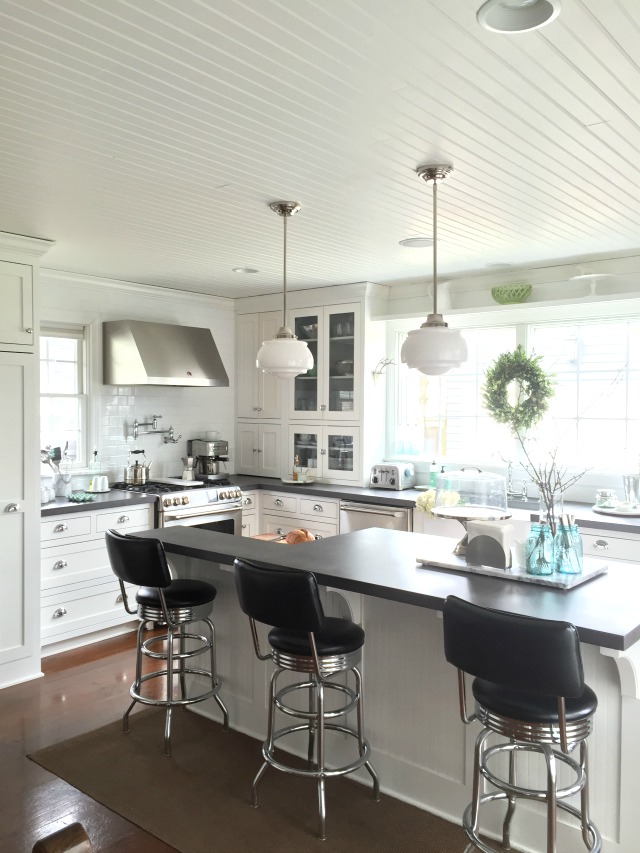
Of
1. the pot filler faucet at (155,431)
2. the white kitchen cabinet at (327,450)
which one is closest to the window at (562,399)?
the white kitchen cabinet at (327,450)

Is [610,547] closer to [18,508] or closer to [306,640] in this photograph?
[306,640]

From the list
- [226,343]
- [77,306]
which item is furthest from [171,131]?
[226,343]

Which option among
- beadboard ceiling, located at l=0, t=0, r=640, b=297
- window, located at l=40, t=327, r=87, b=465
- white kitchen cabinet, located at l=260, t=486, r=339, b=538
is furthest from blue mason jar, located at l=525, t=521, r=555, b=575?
window, located at l=40, t=327, r=87, b=465

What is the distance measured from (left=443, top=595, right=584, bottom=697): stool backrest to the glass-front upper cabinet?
383 centimetres

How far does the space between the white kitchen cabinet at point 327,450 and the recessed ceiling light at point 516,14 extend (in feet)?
13.6

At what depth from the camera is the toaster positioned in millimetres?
5594

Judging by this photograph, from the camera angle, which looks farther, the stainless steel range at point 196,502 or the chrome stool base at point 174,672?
the stainless steel range at point 196,502

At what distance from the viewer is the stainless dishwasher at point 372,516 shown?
518 centimetres

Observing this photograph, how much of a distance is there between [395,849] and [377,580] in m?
0.94

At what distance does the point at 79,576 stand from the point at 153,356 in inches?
68.6

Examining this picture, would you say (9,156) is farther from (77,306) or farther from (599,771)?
(599,771)

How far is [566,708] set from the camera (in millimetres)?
2043

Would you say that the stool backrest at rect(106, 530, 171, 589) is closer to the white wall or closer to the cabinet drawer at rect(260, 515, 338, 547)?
the white wall

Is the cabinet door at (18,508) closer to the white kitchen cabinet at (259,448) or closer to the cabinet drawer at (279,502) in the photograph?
the cabinet drawer at (279,502)
